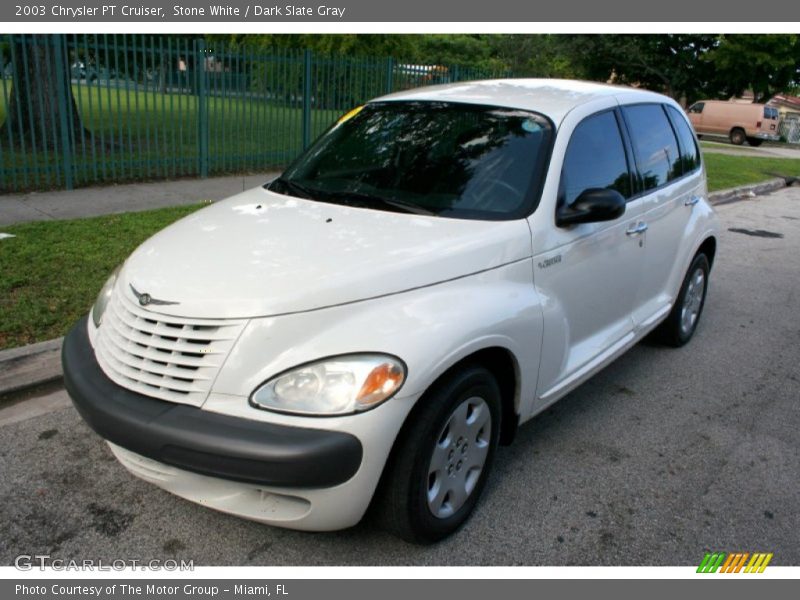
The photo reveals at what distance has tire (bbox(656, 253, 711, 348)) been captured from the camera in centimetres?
516

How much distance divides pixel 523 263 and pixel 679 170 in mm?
2380

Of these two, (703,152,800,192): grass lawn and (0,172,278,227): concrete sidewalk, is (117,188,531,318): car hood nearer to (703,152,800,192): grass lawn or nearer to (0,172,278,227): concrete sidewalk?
(0,172,278,227): concrete sidewalk

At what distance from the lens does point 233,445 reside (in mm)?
2373

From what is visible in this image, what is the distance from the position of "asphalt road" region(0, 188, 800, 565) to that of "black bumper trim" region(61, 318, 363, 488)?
568 millimetres

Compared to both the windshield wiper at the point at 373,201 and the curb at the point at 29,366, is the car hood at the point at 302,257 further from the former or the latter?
the curb at the point at 29,366

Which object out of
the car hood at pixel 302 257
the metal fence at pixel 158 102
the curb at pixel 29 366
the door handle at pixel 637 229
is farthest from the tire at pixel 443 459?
the metal fence at pixel 158 102

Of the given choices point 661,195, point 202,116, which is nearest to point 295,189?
point 661,195

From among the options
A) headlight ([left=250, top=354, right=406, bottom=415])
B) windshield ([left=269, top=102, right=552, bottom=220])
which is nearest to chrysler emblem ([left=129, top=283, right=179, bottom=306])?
headlight ([left=250, top=354, right=406, bottom=415])

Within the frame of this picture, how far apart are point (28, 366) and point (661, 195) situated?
3.99 meters

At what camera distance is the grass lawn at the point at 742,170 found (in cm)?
1505

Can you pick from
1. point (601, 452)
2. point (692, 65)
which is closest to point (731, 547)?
point (601, 452)

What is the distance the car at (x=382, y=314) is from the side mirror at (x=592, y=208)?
10mm

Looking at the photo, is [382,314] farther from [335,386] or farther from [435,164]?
[435,164]

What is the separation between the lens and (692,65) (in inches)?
1668
